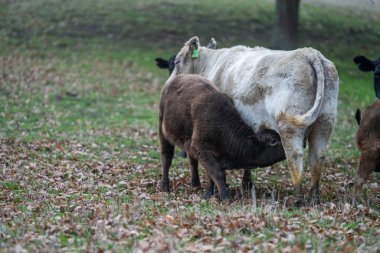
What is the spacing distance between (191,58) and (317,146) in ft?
13.8

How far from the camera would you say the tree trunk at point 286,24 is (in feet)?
82.9

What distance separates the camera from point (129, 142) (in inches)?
598

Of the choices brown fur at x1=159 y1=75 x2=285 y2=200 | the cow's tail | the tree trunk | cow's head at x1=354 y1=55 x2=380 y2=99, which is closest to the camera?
the cow's tail

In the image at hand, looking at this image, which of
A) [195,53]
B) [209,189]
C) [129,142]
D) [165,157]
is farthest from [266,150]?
[129,142]

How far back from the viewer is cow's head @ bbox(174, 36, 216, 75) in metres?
12.6

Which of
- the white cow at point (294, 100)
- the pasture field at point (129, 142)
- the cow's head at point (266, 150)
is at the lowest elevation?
the pasture field at point (129, 142)

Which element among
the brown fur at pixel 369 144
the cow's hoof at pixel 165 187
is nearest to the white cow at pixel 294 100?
the brown fur at pixel 369 144

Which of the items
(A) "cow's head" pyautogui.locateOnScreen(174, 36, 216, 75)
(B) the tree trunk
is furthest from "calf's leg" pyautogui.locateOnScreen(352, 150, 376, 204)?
(B) the tree trunk

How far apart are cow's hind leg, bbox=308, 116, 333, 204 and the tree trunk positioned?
1615 cm

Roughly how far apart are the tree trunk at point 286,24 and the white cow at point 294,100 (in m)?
15.2

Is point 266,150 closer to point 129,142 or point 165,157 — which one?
point 165,157

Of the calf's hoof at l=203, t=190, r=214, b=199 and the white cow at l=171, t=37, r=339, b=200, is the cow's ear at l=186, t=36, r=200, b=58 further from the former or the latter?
the calf's hoof at l=203, t=190, r=214, b=199

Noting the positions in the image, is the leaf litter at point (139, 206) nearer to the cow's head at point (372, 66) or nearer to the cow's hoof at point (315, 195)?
the cow's hoof at point (315, 195)

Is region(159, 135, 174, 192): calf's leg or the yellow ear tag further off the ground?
the yellow ear tag
